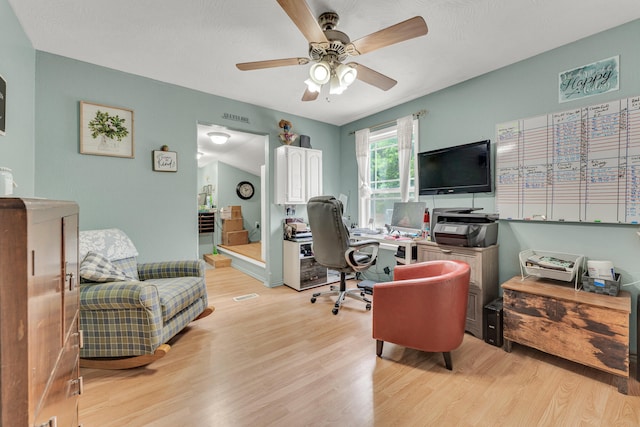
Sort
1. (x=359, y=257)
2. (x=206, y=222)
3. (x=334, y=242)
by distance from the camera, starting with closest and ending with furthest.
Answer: (x=334, y=242) < (x=359, y=257) < (x=206, y=222)

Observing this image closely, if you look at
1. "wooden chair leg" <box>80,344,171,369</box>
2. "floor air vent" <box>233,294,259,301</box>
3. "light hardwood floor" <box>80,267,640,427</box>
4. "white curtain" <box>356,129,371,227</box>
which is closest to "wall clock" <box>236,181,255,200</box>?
"white curtain" <box>356,129,371,227</box>

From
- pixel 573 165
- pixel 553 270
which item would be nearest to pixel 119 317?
pixel 553 270

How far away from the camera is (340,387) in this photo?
1714 millimetres

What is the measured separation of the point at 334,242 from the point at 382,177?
1570mm

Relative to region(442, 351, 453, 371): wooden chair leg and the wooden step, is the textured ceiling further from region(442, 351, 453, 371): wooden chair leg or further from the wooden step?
the wooden step

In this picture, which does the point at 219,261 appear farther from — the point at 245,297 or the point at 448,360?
the point at 448,360

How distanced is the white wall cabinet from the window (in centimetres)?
83

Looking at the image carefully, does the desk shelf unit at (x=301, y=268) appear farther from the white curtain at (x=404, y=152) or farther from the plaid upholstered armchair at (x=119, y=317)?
the plaid upholstered armchair at (x=119, y=317)

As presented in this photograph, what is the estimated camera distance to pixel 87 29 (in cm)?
202

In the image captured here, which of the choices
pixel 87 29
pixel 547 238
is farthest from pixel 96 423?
pixel 547 238

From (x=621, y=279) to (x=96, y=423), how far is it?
3.55 meters

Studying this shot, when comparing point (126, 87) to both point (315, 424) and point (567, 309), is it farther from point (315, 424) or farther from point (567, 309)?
point (567, 309)

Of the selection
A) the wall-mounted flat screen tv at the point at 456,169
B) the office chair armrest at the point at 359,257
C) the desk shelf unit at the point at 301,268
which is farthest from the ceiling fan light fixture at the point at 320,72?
the desk shelf unit at the point at 301,268

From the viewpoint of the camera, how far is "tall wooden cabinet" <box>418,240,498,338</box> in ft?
7.66
